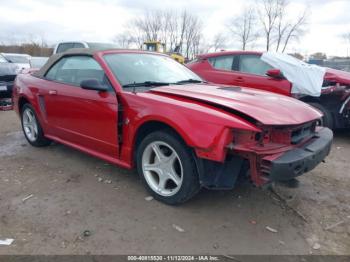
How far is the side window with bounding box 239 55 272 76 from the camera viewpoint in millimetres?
5977

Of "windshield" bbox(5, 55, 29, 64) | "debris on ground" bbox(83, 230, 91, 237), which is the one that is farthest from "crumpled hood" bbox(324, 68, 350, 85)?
"windshield" bbox(5, 55, 29, 64)

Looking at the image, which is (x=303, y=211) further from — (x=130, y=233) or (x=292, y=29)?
(x=292, y=29)

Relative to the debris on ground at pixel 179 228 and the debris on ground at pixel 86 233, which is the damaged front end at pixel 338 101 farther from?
the debris on ground at pixel 86 233

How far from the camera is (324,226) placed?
9.25 ft

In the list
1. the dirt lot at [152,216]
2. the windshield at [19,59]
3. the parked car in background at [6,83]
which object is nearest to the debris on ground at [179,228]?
the dirt lot at [152,216]

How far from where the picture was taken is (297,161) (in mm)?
2516

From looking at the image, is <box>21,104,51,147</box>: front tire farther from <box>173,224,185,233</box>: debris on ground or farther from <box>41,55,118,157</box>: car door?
<box>173,224,185,233</box>: debris on ground

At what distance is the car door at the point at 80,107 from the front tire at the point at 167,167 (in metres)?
0.43

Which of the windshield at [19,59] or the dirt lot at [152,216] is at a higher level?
the windshield at [19,59]

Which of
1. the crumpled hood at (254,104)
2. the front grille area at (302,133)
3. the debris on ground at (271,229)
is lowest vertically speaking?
the debris on ground at (271,229)

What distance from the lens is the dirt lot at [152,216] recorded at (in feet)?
8.21

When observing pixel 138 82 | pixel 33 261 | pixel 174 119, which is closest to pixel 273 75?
pixel 138 82

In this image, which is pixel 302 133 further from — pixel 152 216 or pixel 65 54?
pixel 65 54

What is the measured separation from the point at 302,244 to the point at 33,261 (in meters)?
2.11
